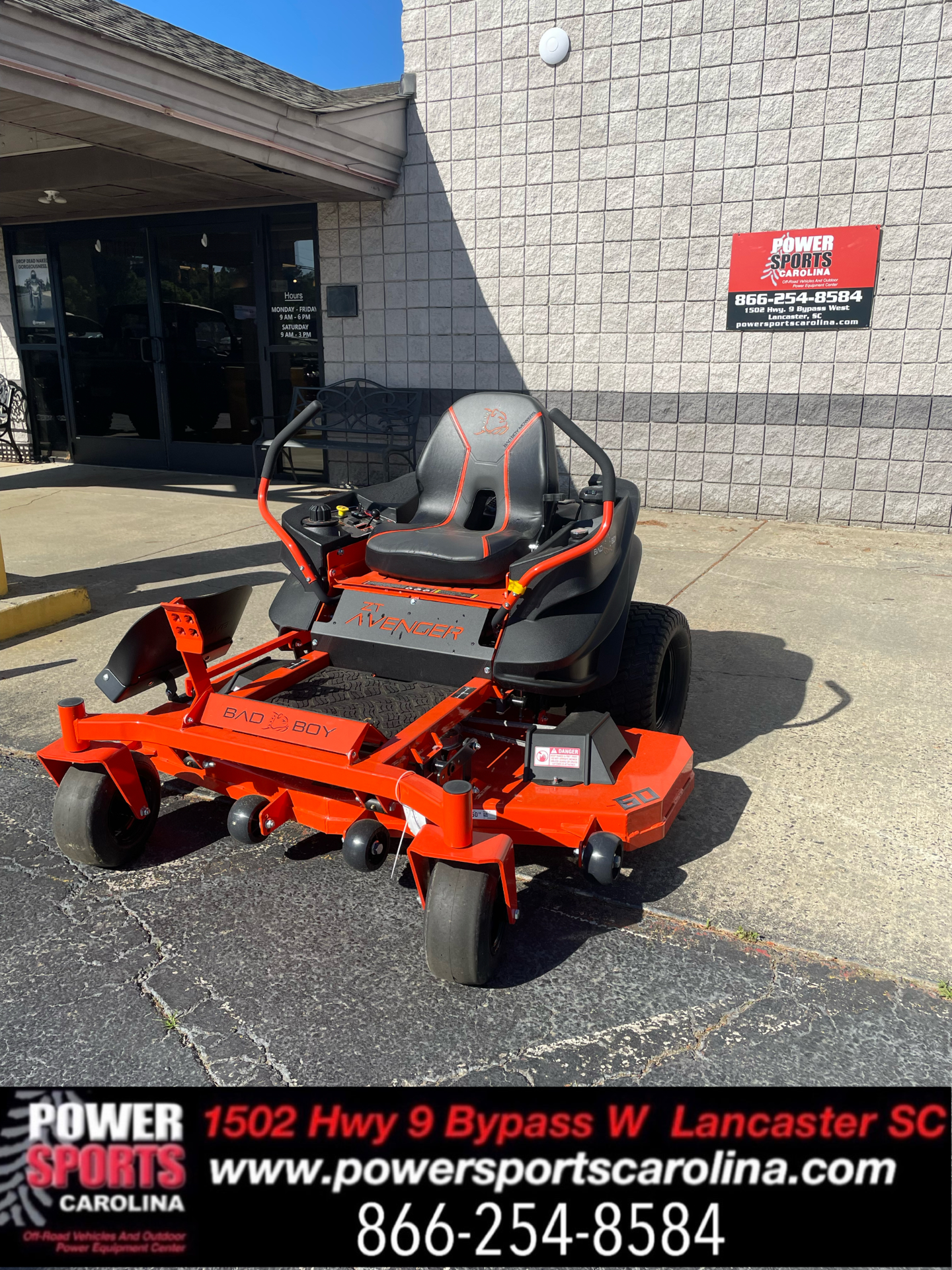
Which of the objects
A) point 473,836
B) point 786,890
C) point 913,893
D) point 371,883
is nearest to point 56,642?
point 371,883

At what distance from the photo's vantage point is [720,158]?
24.4 feet

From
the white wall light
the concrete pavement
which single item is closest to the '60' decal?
the concrete pavement

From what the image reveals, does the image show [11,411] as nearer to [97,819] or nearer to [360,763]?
[97,819]

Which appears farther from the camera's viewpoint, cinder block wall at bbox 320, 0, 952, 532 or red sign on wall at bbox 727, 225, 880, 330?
red sign on wall at bbox 727, 225, 880, 330

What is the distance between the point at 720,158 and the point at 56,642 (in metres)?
6.09

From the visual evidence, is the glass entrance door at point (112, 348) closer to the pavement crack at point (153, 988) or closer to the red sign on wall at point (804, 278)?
the red sign on wall at point (804, 278)

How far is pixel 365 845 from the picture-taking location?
250 centimetres

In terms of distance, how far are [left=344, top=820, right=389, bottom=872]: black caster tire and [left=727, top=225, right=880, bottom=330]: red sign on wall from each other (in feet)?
21.1

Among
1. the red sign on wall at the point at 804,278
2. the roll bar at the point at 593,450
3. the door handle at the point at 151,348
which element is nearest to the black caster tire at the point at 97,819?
the roll bar at the point at 593,450

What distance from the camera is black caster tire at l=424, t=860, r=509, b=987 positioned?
7.45 feet

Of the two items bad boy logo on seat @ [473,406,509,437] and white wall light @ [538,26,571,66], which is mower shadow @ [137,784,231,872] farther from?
white wall light @ [538,26,571,66]

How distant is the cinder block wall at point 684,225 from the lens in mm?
7047

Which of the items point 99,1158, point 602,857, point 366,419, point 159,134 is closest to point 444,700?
point 602,857

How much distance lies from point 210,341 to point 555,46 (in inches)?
182
